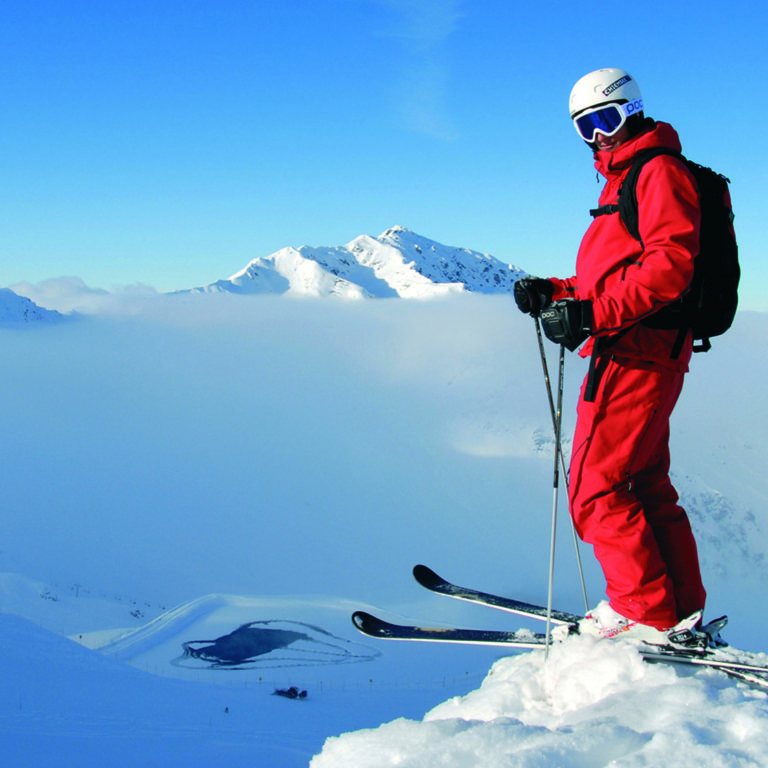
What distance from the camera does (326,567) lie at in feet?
153

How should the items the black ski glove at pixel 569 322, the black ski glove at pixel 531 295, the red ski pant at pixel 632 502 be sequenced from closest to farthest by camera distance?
1. the black ski glove at pixel 569 322
2. the red ski pant at pixel 632 502
3. the black ski glove at pixel 531 295

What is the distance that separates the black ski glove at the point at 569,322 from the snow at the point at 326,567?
1.26 meters

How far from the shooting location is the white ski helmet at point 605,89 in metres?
2.85

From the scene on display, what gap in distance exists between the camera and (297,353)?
171 metres

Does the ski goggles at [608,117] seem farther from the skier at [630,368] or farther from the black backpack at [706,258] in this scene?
the black backpack at [706,258]


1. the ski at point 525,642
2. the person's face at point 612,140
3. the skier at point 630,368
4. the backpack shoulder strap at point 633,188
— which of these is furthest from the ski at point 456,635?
the person's face at point 612,140

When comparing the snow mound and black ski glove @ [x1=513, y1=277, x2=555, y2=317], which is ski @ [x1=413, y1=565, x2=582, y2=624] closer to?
the snow mound

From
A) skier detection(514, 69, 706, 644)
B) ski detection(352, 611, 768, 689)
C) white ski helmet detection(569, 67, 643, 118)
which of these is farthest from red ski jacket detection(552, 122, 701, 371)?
ski detection(352, 611, 768, 689)

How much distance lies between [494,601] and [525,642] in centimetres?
64

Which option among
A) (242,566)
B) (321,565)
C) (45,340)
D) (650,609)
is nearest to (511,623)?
(321,565)

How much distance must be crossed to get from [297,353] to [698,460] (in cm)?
→ 12460

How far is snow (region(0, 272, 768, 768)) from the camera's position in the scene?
2.25m

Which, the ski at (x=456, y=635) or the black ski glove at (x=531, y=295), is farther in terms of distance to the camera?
the black ski glove at (x=531, y=295)

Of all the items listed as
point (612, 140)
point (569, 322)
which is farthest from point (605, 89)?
point (569, 322)
